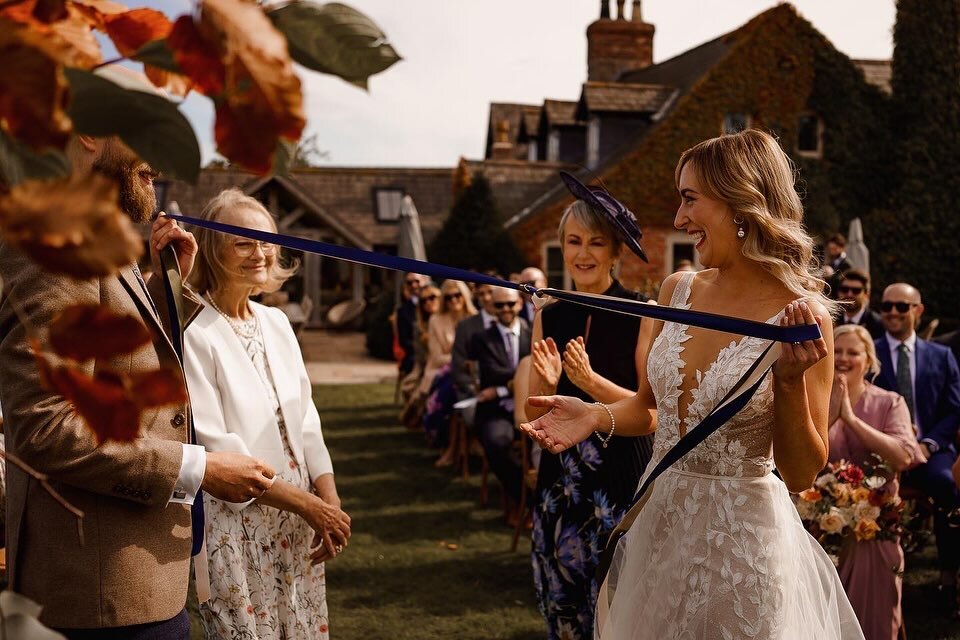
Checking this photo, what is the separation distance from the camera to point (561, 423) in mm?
2822

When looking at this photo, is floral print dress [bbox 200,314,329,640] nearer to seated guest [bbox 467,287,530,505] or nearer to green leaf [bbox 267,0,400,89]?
green leaf [bbox 267,0,400,89]

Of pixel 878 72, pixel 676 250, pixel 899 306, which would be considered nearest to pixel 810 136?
pixel 878 72

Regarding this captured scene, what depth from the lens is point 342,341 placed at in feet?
87.1

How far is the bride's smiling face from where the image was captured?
8.18 feet

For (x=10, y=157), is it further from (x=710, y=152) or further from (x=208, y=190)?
(x=208, y=190)

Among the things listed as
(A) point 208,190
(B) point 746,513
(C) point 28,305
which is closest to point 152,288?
(C) point 28,305

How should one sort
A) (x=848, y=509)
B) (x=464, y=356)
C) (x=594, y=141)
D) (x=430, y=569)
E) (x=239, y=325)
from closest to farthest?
(x=239, y=325) → (x=848, y=509) → (x=430, y=569) → (x=464, y=356) → (x=594, y=141)

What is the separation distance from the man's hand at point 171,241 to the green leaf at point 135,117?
6.31ft

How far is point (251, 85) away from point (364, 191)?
3326 centimetres

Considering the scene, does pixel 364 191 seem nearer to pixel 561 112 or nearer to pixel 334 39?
pixel 561 112

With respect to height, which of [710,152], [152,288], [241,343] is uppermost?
[710,152]

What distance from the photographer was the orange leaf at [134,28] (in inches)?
26.0

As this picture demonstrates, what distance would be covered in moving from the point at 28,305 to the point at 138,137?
123 cm

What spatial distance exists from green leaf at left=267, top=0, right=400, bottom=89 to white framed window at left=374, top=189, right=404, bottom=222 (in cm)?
3187
